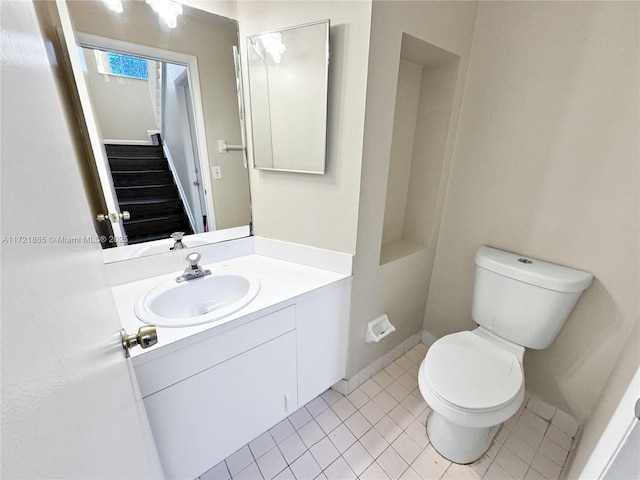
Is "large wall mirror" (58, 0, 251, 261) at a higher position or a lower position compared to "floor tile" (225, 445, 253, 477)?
higher

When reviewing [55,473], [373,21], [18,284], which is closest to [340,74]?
[373,21]

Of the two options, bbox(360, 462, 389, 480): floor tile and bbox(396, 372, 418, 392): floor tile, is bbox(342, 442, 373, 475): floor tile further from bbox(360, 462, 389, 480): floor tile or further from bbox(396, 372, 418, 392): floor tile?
bbox(396, 372, 418, 392): floor tile

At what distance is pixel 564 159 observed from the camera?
1231 mm

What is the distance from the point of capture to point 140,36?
3.53ft

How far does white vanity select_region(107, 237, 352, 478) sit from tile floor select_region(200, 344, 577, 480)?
190 mm

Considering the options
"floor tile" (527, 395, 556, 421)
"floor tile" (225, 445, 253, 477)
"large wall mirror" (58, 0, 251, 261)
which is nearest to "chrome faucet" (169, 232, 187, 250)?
"large wall mirror" (58, 0, 251, 261)

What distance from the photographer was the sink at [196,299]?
0.95 metres

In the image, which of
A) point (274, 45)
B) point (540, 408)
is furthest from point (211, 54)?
point (540, 408)

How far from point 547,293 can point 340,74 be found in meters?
1.31

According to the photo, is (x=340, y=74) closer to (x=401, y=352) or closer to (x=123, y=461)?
(x=123, y=461)

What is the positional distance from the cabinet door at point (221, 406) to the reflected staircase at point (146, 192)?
0.69 metres

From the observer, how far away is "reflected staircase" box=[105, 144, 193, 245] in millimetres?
1126

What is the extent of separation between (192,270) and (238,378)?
0.52 m

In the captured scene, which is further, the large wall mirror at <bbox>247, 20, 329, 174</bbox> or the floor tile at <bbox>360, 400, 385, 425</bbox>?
the floor tile at <bbox>360, 400, 385, 425</bbox>
